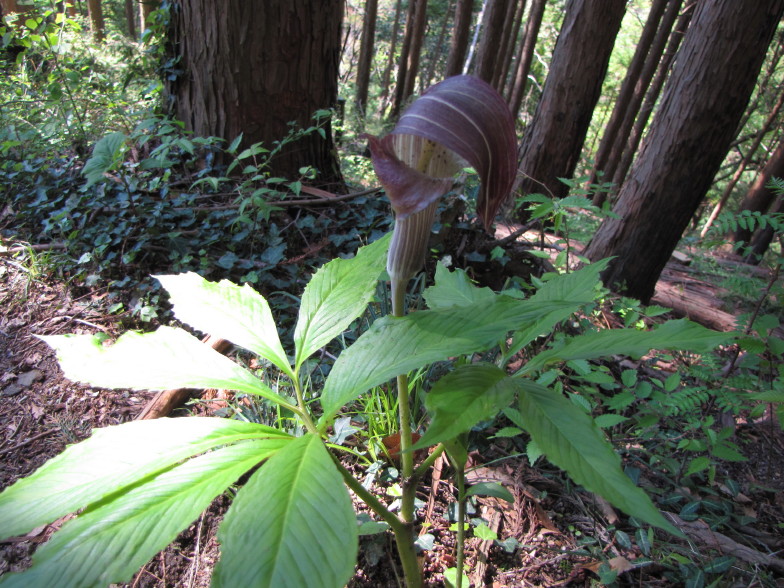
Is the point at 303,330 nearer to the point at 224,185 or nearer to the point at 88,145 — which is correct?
the point at 224,185

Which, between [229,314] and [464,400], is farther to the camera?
[229,314]

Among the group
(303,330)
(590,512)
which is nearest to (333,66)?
(303,330)

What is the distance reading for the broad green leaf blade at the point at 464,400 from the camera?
2.25 ft

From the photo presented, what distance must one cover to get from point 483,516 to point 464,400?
1111 millimetres

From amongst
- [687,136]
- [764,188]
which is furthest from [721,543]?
[764,188]

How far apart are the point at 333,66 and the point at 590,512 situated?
344 centimetres

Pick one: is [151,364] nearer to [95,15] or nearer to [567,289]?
[567,289]

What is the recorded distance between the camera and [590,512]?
1.67m

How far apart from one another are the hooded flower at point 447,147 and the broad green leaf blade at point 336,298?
0.26m

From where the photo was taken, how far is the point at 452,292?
46.5 inches

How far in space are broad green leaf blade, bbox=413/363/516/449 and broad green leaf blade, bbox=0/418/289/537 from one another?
378 millimetres

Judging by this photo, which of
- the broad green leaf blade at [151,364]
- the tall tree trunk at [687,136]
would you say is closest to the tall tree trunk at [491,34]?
the tall tree trunk at [687,136]

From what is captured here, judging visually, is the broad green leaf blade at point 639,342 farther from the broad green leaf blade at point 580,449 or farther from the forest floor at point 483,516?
the forest floor at point 483,516

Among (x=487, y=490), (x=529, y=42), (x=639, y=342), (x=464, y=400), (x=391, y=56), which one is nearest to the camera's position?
(x=464, y=400)
